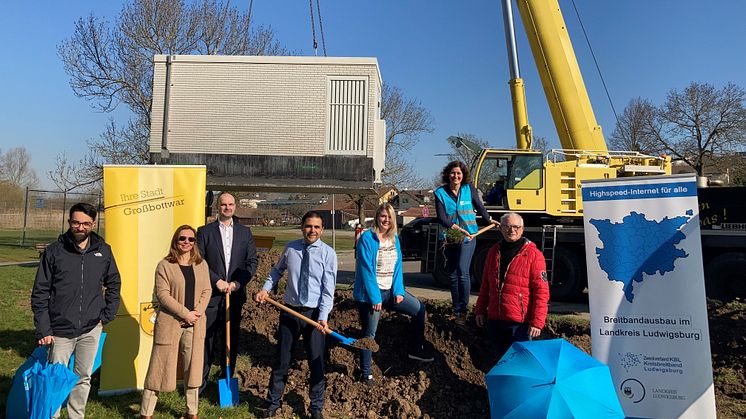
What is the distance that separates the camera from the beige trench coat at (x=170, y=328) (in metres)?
4.25

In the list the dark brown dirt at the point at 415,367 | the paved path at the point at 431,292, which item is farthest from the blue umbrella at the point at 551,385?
the paved path at the point at 431,292

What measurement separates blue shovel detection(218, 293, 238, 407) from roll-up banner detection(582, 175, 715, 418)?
3.28 metres

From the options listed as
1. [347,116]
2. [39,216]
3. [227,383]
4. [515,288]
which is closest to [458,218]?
[515,288]

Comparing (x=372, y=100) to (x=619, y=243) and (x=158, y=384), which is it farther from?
(x=158, y=384)

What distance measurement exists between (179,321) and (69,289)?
0.85 meters

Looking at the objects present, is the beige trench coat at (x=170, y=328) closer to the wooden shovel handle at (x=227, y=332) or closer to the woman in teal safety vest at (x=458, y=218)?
the wooden shovel handle at (x=227, y=332)

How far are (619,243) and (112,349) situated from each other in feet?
15.9

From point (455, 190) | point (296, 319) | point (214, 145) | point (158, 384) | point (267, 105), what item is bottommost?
point (158, 384)

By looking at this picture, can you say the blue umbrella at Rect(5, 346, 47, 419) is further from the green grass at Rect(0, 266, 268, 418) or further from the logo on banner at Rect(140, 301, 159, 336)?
the logo on banner at Rect(140, 301, 159, 336)

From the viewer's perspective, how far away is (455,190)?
5879mm

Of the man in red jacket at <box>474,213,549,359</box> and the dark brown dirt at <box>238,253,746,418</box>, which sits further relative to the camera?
the dark brown dirt at <box>238,253,746,418</box>

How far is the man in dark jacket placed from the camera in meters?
3.98

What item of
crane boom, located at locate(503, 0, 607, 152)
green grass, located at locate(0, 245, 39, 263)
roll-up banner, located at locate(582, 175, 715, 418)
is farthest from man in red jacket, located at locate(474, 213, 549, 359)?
green grass, located at locate(0, 245, 39, 263)

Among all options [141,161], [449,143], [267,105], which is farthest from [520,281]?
[141,161]
